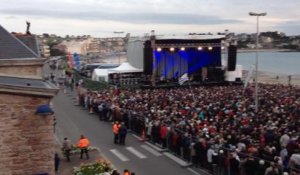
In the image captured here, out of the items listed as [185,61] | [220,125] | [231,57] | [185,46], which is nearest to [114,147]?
[220,125]

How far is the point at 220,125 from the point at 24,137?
39.1ft

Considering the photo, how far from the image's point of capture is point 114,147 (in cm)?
2373

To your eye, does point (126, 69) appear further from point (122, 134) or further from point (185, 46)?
point (122, 134)

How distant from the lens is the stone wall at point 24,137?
39.9 feet

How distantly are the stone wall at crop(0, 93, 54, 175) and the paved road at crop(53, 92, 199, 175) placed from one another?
7.12 meters

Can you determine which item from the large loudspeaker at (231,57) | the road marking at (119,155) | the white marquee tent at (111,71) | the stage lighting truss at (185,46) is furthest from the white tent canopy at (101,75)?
the road marking at (119,155)

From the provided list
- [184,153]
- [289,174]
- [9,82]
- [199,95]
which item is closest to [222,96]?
[199,95]

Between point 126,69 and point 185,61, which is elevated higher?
point 185,61

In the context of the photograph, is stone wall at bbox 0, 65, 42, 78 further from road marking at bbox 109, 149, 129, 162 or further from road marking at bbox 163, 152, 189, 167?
road marking at bbox 163, 152, 189, 167

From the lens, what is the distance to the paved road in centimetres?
1983

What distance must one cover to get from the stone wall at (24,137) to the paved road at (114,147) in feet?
23.4

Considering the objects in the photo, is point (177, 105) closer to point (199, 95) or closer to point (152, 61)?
point (199, 95)

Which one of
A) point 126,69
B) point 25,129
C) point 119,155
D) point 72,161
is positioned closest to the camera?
point 25,129

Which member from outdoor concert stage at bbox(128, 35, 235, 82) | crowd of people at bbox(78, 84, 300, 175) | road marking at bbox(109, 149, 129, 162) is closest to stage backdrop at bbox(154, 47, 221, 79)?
outdoor concert stage at bbox(128, 35, 235, 82)
